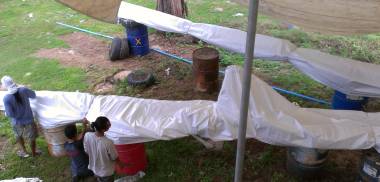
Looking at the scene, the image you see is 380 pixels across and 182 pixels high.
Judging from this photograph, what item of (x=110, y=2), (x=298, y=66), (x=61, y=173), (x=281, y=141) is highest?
(x=110, y=2)

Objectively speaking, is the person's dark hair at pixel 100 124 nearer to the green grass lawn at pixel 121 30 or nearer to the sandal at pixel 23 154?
the green grass lawn at pixel 121 30

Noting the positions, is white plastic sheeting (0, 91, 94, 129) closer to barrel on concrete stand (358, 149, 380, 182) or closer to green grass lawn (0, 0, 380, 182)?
green grass lawn (0, 0, 380, 182)

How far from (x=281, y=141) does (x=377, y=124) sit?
102 cm

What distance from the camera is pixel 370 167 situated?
12.2 feet

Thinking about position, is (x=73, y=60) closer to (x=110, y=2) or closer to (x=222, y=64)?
(x=222, y=64)

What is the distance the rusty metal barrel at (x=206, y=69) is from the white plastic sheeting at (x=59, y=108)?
2019 millimetres

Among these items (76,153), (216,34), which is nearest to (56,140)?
(76,153)

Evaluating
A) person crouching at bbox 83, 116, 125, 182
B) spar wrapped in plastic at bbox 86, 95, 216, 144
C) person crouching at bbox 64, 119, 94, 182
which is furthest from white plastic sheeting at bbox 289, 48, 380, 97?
person crouching at bbox 64, 119, 94, 182

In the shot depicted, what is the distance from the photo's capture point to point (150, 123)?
164 inches

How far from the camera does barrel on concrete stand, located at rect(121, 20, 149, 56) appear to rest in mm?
7207

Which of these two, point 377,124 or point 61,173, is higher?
point 377,124

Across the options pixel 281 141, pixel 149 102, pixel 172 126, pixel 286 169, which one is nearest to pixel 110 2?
pixel 149 102

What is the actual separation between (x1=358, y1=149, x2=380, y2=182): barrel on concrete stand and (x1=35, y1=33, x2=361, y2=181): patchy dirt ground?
62cm

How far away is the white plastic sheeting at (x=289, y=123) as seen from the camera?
3658mm
